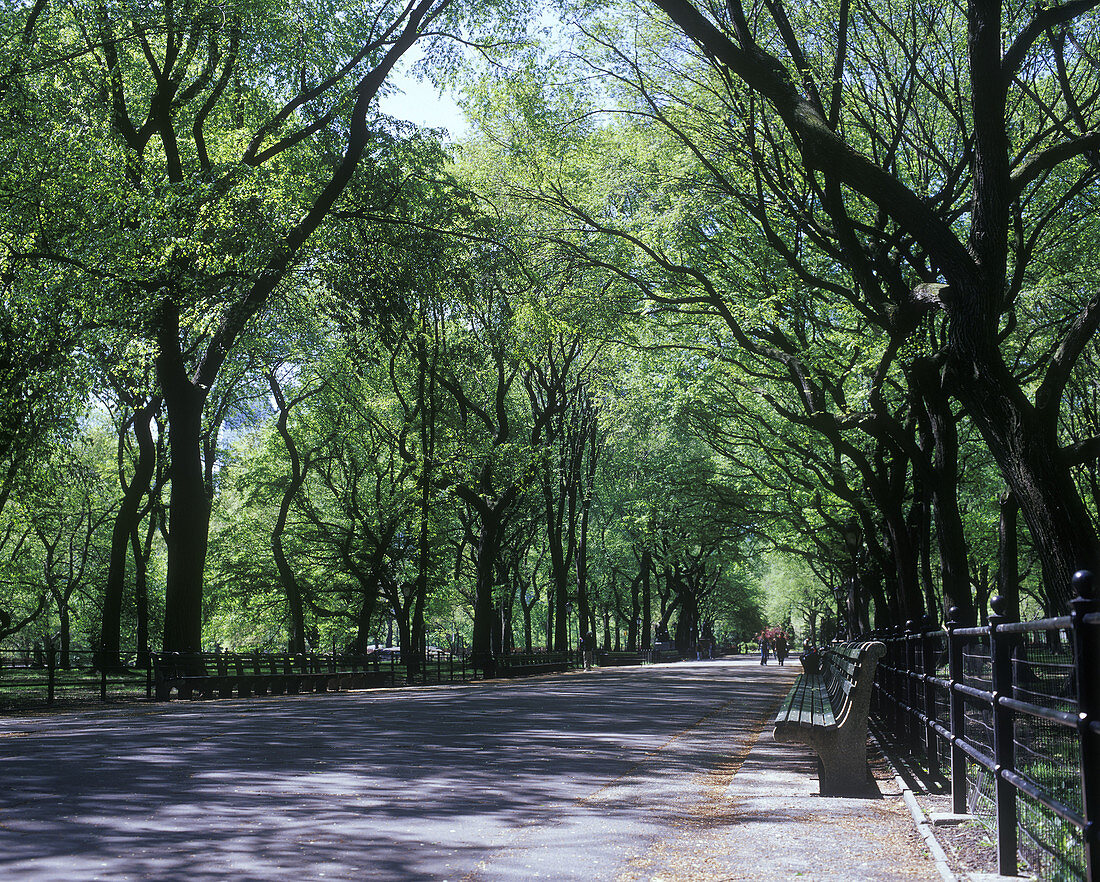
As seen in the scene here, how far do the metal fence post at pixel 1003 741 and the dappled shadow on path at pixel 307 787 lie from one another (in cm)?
258

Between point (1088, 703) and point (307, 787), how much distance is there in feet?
19.4

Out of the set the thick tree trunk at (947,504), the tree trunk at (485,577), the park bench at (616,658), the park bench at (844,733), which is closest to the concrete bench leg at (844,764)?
the park bench at (844,733)

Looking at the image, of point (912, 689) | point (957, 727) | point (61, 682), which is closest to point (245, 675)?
point (61, 682)

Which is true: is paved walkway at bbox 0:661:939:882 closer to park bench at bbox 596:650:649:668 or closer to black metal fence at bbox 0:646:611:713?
black metal fence at bbox 0:646:611:713

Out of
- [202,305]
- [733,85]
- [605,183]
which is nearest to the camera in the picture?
[733,85]

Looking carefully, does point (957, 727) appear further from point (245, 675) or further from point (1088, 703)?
point (245, 675)

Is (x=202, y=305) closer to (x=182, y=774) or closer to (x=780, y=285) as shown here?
(x=780, y=285)

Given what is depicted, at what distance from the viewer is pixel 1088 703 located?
3631 millimetres

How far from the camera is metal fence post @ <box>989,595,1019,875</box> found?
200 inches

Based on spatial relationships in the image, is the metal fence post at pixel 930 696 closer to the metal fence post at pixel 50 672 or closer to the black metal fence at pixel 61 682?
the black metal fence at pixel 61 682

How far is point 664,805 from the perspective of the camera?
25.6ft

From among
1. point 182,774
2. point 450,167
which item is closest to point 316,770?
point 182,774

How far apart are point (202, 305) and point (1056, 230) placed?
1622 centimetres

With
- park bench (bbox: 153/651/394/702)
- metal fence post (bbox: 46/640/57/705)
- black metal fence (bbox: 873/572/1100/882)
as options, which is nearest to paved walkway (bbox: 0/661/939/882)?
black metal fence (bbox: 873/572/1100/882)
